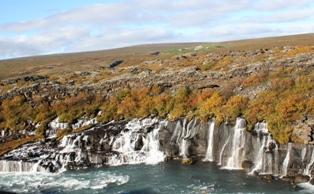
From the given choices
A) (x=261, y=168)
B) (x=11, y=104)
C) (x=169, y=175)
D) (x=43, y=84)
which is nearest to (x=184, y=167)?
(x=169, y=175)

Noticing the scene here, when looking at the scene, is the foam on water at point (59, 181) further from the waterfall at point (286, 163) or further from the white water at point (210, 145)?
the waterfall at point (286, 163)

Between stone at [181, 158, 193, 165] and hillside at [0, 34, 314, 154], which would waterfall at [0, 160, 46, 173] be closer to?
hillside at [0, 34, 314, 154]

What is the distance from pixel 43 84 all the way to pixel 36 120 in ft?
52.1

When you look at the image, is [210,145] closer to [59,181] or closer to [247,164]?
[247,164]

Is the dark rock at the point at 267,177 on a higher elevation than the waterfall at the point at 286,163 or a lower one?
lower

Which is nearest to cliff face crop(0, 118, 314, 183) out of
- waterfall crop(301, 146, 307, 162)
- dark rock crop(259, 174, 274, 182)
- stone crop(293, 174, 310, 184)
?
dark rock crop(259, 174, 274, 182)

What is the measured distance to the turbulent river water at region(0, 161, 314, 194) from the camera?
153ft

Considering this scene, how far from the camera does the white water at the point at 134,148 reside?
58.8 m

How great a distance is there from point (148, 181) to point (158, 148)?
388 inches

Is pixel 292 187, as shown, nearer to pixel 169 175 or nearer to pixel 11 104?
pixel 169 175

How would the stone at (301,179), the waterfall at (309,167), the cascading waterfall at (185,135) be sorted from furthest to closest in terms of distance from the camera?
1. the cascading waterfall at (185,135)
2. the waterfall at (309,167)
3. the stone at (301,179)

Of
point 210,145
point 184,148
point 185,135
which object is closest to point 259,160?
point 210,145

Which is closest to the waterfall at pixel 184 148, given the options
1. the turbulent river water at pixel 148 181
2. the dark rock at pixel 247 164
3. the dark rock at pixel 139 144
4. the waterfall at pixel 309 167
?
the turbulent river water at pixel 148 181

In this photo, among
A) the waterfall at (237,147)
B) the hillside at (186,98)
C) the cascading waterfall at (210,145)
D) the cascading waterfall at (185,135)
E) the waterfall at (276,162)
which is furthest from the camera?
the cascading waterfall at (185,135)
